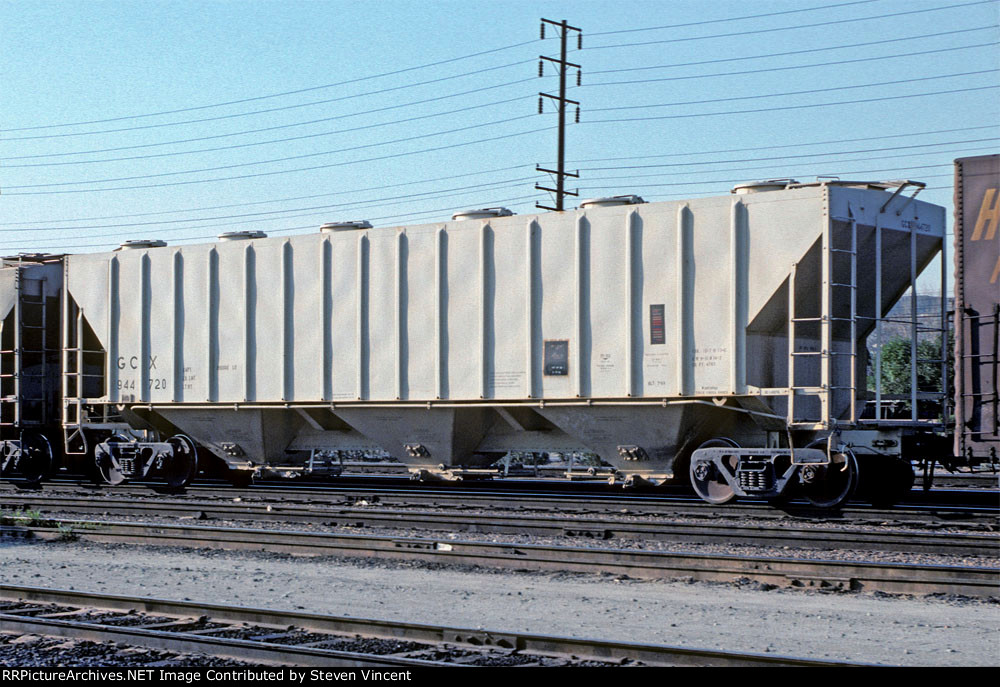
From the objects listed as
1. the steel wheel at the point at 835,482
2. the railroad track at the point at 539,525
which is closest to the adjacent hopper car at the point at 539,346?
the steel wheel at the point at 835,482

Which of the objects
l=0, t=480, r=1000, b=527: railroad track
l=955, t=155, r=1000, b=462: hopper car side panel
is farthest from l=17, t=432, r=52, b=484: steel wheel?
l=955, t=155, r=1000, b=462: hopper car side panel

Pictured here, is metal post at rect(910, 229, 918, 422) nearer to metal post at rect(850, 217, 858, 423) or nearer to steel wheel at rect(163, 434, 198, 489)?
metal post at rect(850, 217, 858, 423)

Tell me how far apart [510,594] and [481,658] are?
8.54 ft

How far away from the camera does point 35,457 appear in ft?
67.4

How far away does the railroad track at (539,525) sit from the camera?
11.7 meters

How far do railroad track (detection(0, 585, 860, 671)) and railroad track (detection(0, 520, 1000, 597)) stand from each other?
3285 mm

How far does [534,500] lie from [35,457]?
387 inches

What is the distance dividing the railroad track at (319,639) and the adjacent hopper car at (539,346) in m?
6.61

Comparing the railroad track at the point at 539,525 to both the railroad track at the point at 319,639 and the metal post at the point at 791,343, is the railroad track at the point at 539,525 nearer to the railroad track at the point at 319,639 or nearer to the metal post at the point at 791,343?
the metal post at the point at 791,343

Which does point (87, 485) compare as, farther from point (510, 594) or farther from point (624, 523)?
point (510, 594)

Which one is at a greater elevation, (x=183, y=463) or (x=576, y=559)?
(x=183, y=463)

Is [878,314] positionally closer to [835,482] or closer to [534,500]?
[835,482]

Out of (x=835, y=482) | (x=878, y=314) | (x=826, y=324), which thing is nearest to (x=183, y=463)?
(x=835, y=482)

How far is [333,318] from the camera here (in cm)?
1781
